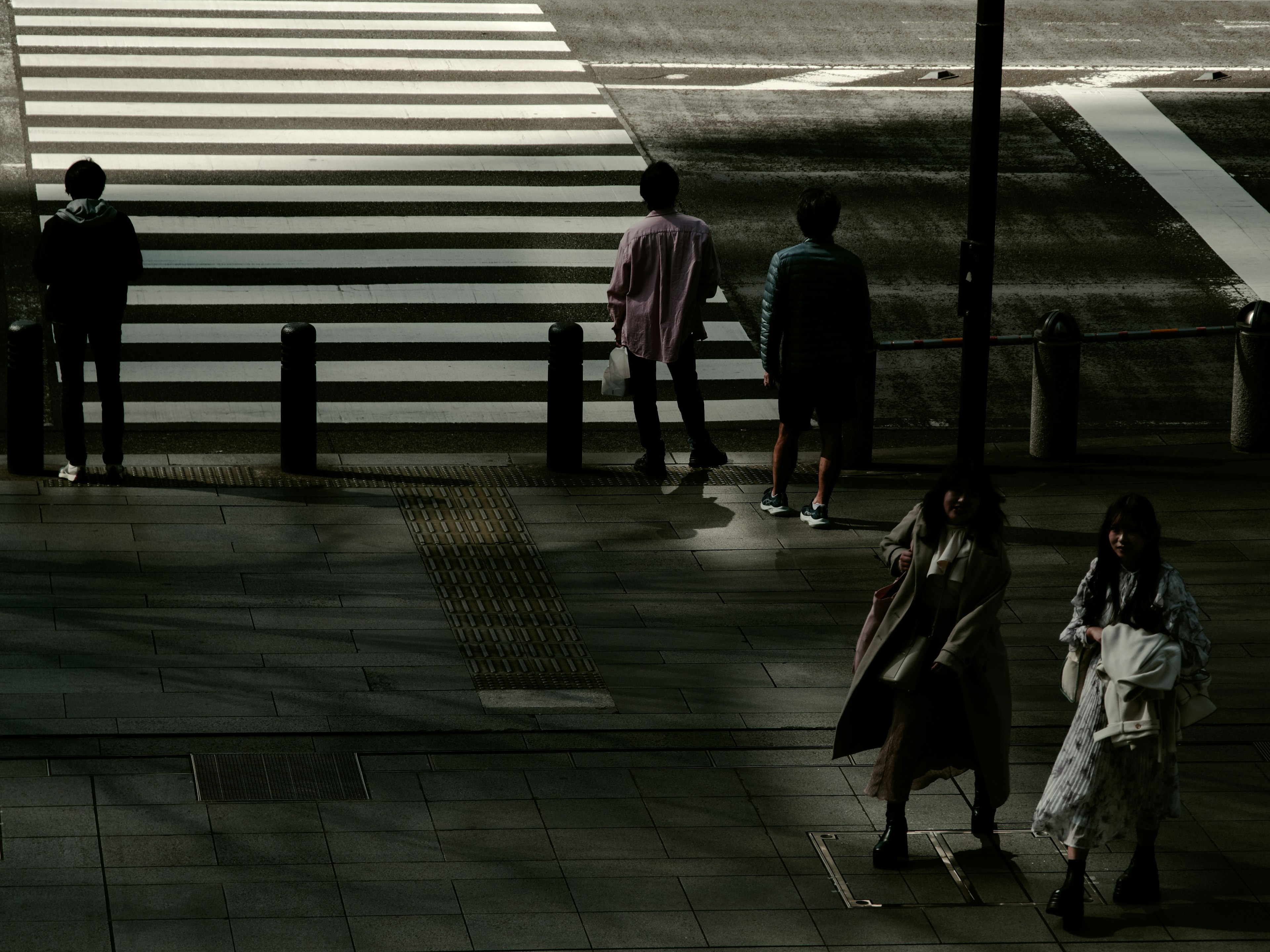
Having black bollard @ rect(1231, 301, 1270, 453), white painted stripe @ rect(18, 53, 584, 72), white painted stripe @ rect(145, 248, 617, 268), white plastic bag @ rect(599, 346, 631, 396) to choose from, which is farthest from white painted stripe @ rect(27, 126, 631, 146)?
black bollard @ rect(1231, 301, 1270, 453)

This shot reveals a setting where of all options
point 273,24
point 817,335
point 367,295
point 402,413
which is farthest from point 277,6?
point 817,335

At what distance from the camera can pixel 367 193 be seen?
59.1ft

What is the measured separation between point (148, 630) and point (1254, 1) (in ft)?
72.2

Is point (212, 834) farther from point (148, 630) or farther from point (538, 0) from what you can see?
point (538, 0)

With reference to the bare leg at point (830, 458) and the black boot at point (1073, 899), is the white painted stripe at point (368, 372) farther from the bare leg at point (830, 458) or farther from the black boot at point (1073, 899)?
the black boot at point (1073, 899)

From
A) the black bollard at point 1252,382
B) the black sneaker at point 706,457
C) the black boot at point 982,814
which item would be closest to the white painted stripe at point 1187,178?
the black bollard at point 1252,382

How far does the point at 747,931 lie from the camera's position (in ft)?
21.2

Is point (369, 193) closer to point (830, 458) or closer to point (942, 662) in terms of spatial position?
point (830, 458)

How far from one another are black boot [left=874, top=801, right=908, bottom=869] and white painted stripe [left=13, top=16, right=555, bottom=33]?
17.6 m

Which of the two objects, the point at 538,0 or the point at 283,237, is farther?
the point at 538,0

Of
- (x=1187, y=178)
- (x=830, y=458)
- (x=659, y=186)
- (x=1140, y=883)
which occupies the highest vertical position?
(x=659, y=186)

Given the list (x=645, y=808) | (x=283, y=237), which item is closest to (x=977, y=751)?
(x=645, y=808)

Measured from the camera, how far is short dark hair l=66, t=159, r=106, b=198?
1095 cm

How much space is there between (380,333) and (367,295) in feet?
2.75
